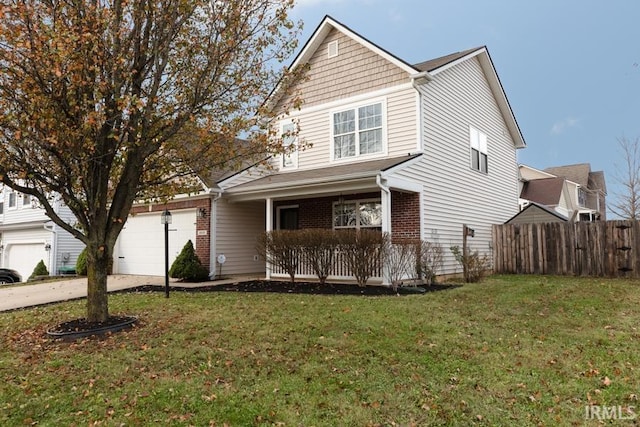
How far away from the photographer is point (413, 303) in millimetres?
8008

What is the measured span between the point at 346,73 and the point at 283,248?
19.3 feet

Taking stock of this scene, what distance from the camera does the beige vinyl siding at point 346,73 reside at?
1271cm

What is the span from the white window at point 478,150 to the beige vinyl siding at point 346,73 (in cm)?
408

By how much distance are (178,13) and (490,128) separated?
42.4ft

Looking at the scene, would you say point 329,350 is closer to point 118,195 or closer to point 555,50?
point 118,195

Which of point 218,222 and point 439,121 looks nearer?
point 439,121

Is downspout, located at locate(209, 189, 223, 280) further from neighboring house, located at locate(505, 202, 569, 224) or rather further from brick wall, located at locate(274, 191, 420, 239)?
neighboring house, located at locate(505, 202, 569, 224)

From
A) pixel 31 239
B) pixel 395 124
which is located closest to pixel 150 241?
pixel 31 239

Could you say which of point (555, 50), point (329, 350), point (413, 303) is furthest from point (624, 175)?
point (329, 350)

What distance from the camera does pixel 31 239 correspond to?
2039 cm

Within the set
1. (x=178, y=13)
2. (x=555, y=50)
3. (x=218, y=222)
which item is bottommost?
(x=218, y=222)

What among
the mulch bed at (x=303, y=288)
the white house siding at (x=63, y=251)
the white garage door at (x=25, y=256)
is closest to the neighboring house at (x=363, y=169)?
the mulch bed at (x=303, y=288)

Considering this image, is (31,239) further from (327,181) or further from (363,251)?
(363,251)

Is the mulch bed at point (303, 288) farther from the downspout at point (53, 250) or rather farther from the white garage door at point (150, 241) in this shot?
the downspout at point (53, 250)
